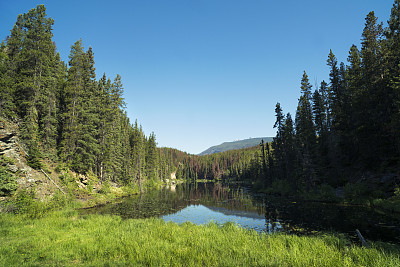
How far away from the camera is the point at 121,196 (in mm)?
43406

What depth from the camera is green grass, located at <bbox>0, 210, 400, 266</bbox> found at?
8.09 metres

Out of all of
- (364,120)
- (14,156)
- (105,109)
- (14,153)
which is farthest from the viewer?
(105,109)

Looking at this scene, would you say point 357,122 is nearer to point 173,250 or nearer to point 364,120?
point 364,120

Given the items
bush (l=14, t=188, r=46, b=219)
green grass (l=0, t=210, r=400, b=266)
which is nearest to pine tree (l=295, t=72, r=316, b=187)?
green grass (l=0, t=210, r=400, b=266)

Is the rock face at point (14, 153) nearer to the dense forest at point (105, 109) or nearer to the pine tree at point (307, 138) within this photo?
the dense forest at point (105, 109)

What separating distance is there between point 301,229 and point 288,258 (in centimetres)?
973

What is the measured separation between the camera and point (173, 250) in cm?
979

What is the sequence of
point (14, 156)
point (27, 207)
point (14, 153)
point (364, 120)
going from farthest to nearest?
point (364, 120) → point (14, 153) → point (14, 156) → point (27, 207)

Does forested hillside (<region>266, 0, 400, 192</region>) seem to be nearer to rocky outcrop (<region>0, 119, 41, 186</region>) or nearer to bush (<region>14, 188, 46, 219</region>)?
bush (<region>14, 188, 46, 219</region>)

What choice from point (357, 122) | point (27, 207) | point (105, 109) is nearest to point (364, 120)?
point (357, 122)

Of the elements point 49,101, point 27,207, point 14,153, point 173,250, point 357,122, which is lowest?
point 173,250

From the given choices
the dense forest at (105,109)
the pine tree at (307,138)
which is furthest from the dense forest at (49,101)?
the pine tree at (307,138)

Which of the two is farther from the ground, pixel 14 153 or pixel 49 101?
pixel 49 101

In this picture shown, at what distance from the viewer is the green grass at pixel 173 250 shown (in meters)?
8.09
